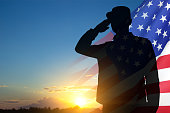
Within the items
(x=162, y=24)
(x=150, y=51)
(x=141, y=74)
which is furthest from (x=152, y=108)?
(x=162, y=24)

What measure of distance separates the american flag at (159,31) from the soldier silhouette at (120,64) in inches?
33.1

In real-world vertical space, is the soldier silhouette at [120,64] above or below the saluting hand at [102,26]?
below

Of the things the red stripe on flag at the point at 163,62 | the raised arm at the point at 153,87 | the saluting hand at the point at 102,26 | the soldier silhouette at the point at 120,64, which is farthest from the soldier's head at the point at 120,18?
the red stripe on flag at the point at 163,62

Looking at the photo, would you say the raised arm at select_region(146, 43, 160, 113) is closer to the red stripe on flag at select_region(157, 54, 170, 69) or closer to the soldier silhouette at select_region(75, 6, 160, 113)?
the soldier silhouette at select_region(75, 6, 160, 113)

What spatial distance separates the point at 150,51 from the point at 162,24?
6.83 feet

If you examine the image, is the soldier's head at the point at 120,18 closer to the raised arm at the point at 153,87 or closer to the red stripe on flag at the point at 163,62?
the raised arm at the point at 153,87

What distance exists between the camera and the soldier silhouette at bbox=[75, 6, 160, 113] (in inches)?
161

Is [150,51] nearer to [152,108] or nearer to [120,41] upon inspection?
[120,41]

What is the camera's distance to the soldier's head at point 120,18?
13.9 feet

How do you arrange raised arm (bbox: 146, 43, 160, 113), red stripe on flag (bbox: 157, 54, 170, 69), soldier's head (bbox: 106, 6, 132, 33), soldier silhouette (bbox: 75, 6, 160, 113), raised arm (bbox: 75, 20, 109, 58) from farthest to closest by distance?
1. red stripe on flag (bbox: 157, 54, 170, 69)
2. raised arm (bbox: 146, 43, 160, 113)
3. raised arm (bbox: 75, 20, 109, 58)
4. soldier's head (bbox: 106, 6, 132, 33)
5. soldier silhouette (bbox: 75, 6, 160, 113)

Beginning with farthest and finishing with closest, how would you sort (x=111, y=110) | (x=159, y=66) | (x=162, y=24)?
(x=162, y=24)
(x=159, y=66)
(x=111, y=110)

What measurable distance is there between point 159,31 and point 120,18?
2.30 meters

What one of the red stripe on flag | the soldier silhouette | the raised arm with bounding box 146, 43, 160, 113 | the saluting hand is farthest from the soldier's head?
the red stripe on flag

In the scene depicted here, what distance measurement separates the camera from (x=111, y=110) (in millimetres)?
4043
